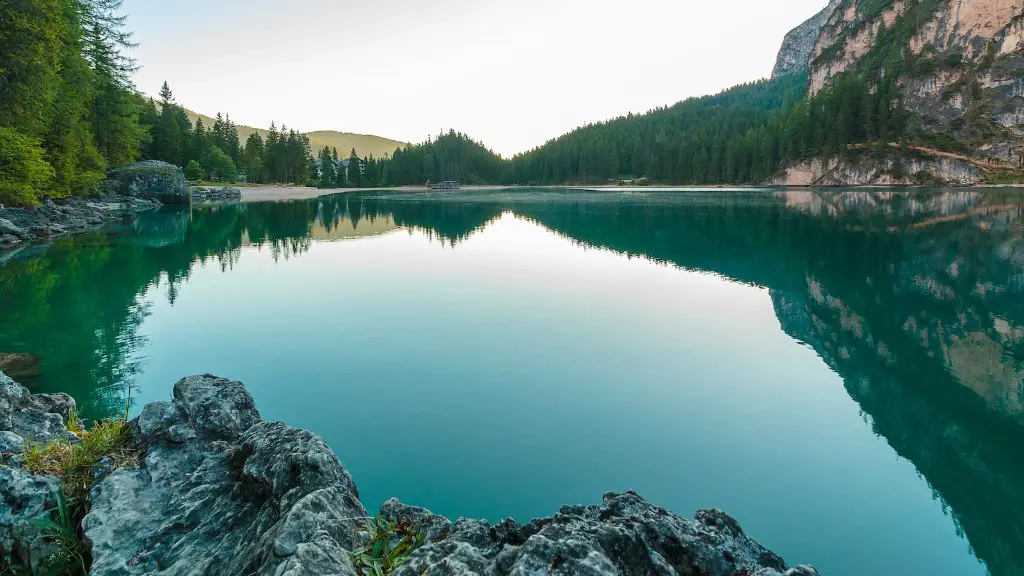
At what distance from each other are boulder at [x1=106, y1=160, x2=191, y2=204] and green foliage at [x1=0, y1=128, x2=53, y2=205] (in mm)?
25527

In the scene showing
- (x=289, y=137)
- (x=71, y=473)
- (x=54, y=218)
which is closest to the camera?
(x=71, y=473)

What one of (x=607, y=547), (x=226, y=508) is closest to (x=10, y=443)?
(x=226, y=508)

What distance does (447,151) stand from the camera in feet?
594

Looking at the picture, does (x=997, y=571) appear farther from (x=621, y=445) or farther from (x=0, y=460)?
(x=0, y=460)

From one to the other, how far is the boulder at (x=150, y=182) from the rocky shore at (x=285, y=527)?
60.0 meters

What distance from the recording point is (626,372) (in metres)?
10.9

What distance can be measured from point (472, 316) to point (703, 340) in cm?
635

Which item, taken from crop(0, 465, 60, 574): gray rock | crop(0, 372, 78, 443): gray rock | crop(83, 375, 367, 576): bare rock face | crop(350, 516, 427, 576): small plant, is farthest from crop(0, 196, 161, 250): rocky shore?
crop(350, 516, 427, 576): small plant

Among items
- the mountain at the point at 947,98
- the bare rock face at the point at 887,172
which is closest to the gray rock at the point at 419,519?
the bare rock face at the point at 887,172

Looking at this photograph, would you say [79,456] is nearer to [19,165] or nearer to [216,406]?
[216,406]

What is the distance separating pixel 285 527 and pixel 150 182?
6562 centimetres

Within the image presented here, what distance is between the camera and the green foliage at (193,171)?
291ft

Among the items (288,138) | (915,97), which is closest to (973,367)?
(288,138)

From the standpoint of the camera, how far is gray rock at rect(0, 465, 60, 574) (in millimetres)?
4293
